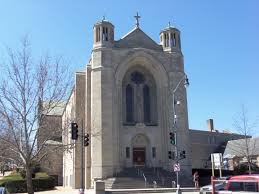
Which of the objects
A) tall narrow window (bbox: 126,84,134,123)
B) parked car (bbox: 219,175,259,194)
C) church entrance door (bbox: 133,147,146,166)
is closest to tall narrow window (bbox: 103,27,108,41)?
tall narrow window (bbox: 126,84,134,123)

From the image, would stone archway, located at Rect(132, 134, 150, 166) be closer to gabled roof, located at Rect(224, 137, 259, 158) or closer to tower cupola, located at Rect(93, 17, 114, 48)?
tower cupola, located at Rect(93, 17, 114, 48)

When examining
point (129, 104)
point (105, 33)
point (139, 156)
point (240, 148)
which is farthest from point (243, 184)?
point (240, 148)

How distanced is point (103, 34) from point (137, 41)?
4.44 meters

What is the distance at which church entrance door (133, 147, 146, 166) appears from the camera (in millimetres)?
45400

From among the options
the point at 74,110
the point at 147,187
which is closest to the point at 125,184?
the point at 147,187

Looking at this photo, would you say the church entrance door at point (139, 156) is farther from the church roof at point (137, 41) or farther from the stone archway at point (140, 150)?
the church roof at point (137, 41)

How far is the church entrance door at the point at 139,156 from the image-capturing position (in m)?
45.4

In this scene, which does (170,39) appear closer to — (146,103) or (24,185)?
(146,103)

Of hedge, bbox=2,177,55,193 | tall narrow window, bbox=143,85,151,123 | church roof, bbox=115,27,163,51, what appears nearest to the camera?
hedge, bbox=2,177,55,193

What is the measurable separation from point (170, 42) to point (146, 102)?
7921 mm

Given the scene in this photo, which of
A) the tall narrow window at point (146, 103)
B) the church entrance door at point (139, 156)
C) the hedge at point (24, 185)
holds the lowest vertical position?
the hedge at point (24, 185)

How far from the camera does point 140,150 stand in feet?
151

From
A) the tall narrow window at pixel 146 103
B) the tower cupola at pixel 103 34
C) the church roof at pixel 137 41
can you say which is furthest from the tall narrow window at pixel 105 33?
the tall narrow window at pixel 146 103

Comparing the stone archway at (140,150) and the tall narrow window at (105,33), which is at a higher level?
the tall narrow window at (105,33)
